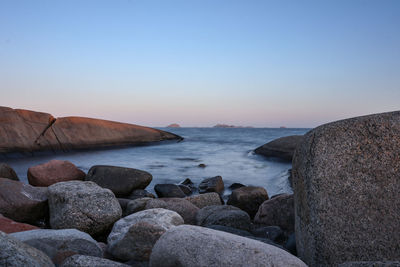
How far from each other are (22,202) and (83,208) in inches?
36.8

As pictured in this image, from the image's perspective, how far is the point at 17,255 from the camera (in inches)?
62.9

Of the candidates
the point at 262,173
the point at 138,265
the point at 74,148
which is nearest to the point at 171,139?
the point at 74,148

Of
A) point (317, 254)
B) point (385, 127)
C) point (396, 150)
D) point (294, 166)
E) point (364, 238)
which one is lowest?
point (317, 254)

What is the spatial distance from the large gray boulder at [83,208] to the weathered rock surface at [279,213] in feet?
6.18

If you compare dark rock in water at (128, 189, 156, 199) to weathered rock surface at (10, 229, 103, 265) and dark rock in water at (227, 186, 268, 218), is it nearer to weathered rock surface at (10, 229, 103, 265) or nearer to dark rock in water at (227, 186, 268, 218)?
dark rock in water at (227, 186, 268, 218)

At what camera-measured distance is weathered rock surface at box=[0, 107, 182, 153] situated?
559 inches

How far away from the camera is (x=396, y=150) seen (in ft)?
7.39

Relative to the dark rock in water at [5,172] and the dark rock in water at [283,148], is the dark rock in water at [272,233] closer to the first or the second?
the dark rock in water at [5,172]

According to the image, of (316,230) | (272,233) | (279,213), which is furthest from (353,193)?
(279,213)

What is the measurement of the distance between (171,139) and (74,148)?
27.2 ft

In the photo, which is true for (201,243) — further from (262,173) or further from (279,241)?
(262,173)

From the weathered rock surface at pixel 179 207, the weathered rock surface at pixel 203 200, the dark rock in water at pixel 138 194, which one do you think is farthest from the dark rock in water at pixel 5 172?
the weathered rock surface at pixel 203 200

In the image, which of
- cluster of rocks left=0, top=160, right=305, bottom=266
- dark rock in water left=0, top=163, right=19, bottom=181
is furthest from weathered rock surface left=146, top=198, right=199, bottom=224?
dark rock in water left=0, top=163, right=19, bottom=181

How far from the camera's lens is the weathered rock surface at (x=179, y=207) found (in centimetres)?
425
